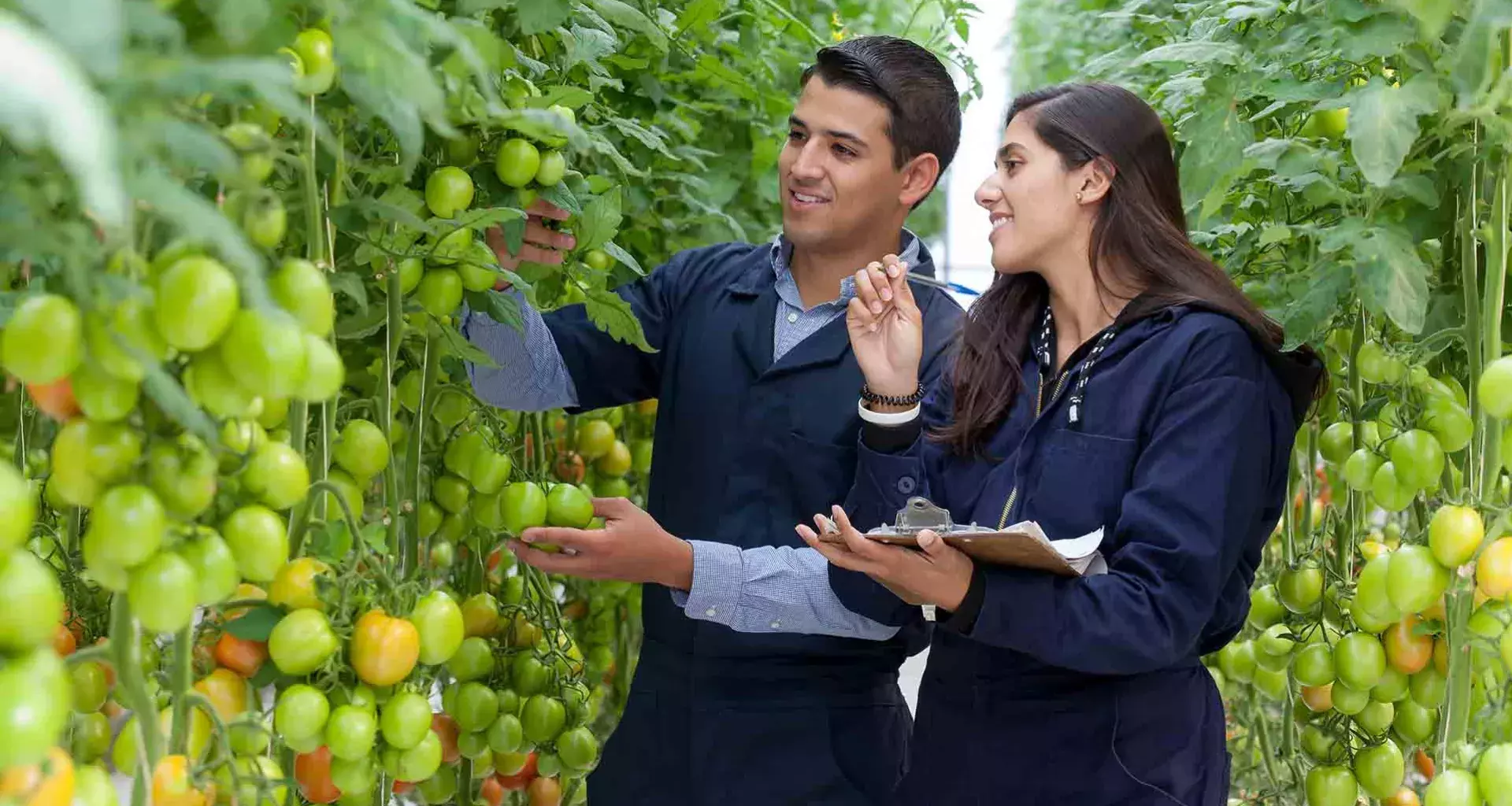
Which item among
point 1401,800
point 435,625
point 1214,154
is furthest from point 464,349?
point 1401,800

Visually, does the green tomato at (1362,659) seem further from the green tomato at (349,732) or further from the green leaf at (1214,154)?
the green tomato at (349,732)

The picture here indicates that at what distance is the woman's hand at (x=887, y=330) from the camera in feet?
5.25

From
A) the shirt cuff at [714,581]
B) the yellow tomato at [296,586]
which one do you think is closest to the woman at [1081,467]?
the shirt cuff at [714,581]

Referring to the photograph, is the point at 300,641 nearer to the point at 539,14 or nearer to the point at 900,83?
the point at 539,14

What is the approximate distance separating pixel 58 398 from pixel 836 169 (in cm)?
128

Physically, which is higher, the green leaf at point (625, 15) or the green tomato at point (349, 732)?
the green leaf at point (625, 15)

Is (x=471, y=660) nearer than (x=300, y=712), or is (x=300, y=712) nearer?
(x=300, y=712)

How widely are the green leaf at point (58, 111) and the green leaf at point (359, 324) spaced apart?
72cm

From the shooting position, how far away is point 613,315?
1.35m

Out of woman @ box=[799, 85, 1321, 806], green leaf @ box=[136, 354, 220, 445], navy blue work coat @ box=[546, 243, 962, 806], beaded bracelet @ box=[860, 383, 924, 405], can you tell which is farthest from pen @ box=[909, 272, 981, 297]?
green leaf @ box=[136, 354, 220, 445]

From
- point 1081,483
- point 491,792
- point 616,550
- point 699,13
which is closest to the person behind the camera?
point 1081,483

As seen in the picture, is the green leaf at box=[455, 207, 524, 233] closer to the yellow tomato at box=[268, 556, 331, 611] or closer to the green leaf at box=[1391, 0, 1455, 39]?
the yellow tomato at box=[268, 556, 331, 611]

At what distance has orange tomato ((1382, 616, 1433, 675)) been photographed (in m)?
1.35

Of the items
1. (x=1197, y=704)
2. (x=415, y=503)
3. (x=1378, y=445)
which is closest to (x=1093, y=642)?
(x=1197, y=704)
